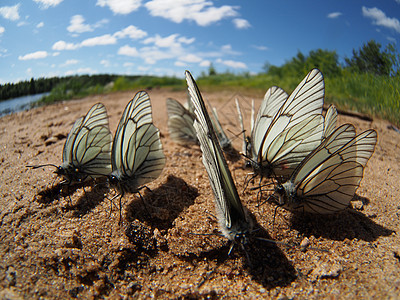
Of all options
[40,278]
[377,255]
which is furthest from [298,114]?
[40,278]

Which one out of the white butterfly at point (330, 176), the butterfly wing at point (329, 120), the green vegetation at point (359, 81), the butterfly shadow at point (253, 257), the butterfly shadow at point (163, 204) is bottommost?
the butterfly shadow at point (253, 257)

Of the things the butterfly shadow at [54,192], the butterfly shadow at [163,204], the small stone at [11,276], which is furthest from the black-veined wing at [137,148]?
the small stone at [11,276]

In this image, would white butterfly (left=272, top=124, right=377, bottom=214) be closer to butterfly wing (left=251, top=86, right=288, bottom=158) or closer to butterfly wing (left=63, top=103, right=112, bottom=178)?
butterfly wing (left=251, top=86, right=288, bottom=158)

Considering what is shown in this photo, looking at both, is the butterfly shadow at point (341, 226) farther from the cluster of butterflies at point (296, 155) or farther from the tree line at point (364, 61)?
the tree line at point (364, 61)

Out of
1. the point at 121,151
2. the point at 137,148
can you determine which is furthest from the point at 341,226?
the point at 121,151

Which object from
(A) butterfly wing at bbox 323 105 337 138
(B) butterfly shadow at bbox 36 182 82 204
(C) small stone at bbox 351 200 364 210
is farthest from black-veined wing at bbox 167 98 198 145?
(C) small stone at bbox 351 200 364 210

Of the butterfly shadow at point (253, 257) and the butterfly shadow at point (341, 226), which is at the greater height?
the butterfly shadow at point (341, 226)

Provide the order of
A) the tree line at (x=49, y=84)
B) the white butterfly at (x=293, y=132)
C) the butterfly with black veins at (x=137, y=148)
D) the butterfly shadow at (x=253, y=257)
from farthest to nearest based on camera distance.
→ 1. the tree line at (x=49, y=84)
2. the butterfly with black veins at (x=137, y=148)
3. the white butterfly at (x=293, y=132)
4. the butterfly shadow at (x=253, y=257)

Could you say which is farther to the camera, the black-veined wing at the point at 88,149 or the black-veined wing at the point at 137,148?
the black-veined wing at the point at 88,149
